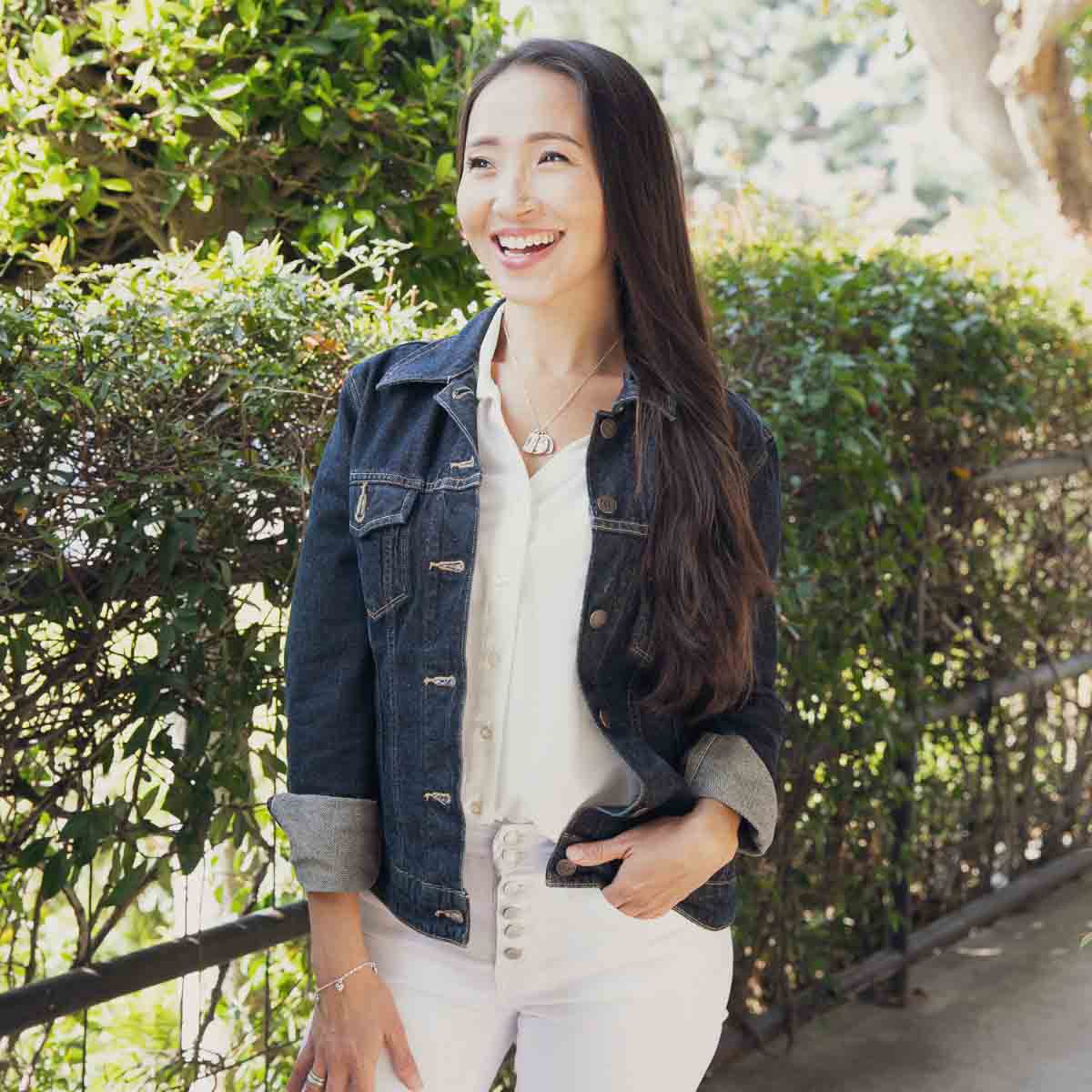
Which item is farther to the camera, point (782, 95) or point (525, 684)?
point (782, 95)

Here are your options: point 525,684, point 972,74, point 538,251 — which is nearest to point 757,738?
point 525,684

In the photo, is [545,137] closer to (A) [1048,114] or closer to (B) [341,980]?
(B) [341,980]

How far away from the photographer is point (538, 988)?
1664 mm

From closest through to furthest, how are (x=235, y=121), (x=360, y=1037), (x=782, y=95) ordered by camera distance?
(x=360, y=1037) < (x=235, y=121) < (x=782, y=95)

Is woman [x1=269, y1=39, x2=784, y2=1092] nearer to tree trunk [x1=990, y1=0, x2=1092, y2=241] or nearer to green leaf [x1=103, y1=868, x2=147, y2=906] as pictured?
green leaf [x1=103, y1=868, x2=147, y2=906]

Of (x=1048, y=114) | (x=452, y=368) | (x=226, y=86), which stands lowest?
(x=452, y=368)

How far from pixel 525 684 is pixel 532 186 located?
57 centimetres

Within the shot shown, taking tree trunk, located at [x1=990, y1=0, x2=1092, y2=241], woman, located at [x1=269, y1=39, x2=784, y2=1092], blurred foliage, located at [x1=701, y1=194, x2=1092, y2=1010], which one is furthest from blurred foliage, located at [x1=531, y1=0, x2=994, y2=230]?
woman, located at [x1=269, y1=39, x2=784, y2=1092]

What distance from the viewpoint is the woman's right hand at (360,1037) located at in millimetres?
1650

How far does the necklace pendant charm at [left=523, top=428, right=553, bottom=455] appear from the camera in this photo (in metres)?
1.75

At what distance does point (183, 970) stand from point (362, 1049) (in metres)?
0.67

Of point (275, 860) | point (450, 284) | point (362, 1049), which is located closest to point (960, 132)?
point (450, 284)

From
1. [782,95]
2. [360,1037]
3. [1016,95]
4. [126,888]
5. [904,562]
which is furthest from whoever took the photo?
[782,95]

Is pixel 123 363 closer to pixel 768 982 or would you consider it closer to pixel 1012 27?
pixel 768 982
